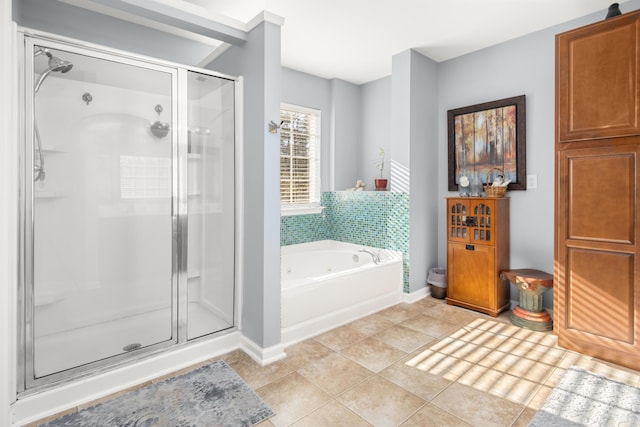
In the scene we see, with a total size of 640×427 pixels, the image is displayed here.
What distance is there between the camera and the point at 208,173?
2543 millimetres

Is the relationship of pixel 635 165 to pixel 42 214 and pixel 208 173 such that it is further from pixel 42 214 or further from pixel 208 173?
pixel 42 214

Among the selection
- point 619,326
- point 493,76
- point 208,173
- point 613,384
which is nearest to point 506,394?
point 613,384

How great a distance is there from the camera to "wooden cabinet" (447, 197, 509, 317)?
329 cm

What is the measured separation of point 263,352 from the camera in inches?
95.3

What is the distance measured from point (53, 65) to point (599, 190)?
11.4ft

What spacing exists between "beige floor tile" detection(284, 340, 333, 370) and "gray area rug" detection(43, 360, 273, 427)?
40 cm

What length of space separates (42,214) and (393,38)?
10.5ft

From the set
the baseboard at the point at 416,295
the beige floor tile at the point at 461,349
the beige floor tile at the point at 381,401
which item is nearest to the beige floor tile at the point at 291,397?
the beige floor tile at the point at 381,401

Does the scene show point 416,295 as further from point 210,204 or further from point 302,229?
point 210,204

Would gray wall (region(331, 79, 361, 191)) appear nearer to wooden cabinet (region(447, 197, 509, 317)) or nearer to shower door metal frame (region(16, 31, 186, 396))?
wooden cabinet (region(447, 197, 509, 317))

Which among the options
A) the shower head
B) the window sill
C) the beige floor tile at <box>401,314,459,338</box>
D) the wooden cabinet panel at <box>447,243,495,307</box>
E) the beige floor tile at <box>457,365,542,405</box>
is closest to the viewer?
the shower head

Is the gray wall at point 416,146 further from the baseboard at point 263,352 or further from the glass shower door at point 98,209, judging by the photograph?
the glass shower door at point 98,209

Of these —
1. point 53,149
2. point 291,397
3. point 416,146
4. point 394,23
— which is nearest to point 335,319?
point 291,397

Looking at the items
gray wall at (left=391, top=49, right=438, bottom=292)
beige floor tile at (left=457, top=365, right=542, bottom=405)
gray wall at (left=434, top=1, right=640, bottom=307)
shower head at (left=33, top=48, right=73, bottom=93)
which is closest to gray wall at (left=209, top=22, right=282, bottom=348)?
shower head at (left=33, top=48, right=73, bottom=93)
